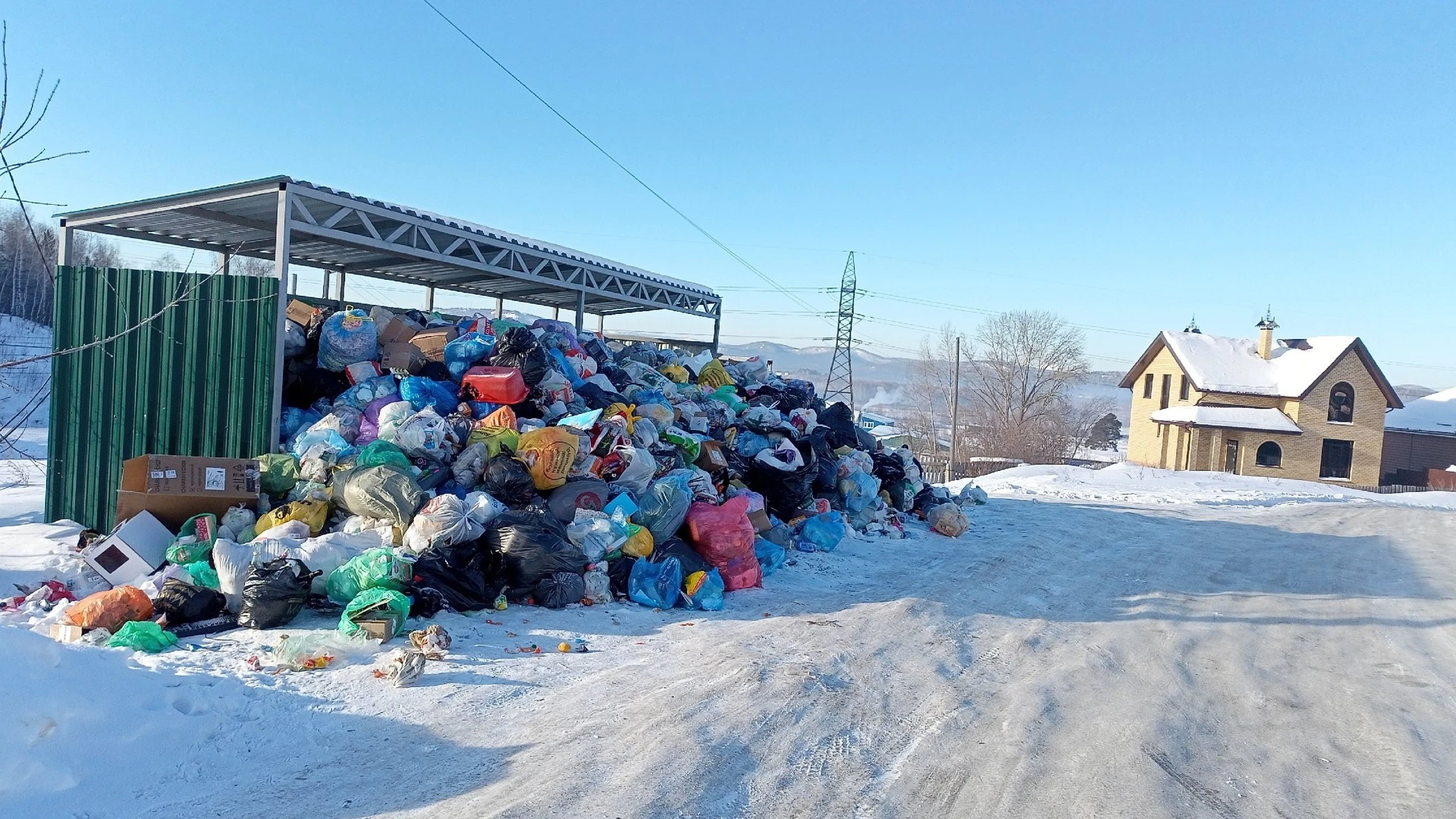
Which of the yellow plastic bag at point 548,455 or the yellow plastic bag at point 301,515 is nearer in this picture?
the yellow plastic bag at point 301,515

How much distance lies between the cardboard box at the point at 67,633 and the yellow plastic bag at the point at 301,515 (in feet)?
4.96

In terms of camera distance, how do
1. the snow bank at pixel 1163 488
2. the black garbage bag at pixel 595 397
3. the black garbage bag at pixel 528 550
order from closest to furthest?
1. the black garbage bag at pixel 528 550
2. the black garbage bag at pixel 595 397
3. the snow bank at pixel 1163 488

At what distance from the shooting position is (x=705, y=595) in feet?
21.3

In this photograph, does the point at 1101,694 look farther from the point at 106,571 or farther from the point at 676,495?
the point at 106,571

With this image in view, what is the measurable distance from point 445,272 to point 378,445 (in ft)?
21.6

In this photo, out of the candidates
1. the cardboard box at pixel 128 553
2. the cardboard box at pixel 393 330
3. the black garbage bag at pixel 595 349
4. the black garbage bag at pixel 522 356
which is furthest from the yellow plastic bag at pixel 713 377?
the cardboard box at pixel 128 553

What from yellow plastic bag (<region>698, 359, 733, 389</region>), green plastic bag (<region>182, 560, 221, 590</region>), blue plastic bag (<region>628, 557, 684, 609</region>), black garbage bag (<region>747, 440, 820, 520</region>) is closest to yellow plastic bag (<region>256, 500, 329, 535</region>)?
green plastic bag (<region>182, 560, 221, 590</region>)

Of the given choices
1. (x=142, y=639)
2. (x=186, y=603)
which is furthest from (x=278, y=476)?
(x=142, y=639)

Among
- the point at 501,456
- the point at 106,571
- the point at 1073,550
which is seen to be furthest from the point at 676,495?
the point at 1073,550

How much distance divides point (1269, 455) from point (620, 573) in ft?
101

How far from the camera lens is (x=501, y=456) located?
6.81 meters

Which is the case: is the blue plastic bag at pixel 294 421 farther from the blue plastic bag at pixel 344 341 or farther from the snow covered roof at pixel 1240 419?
the snow covered roof at pixel 1240 419

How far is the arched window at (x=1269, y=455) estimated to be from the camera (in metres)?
29.5

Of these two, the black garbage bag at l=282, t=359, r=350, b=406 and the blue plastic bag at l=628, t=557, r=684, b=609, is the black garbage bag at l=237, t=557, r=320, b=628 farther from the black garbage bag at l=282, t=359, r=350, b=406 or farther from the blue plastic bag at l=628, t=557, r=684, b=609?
the black garbage bag at l=282, t=359, r=350, b=406
